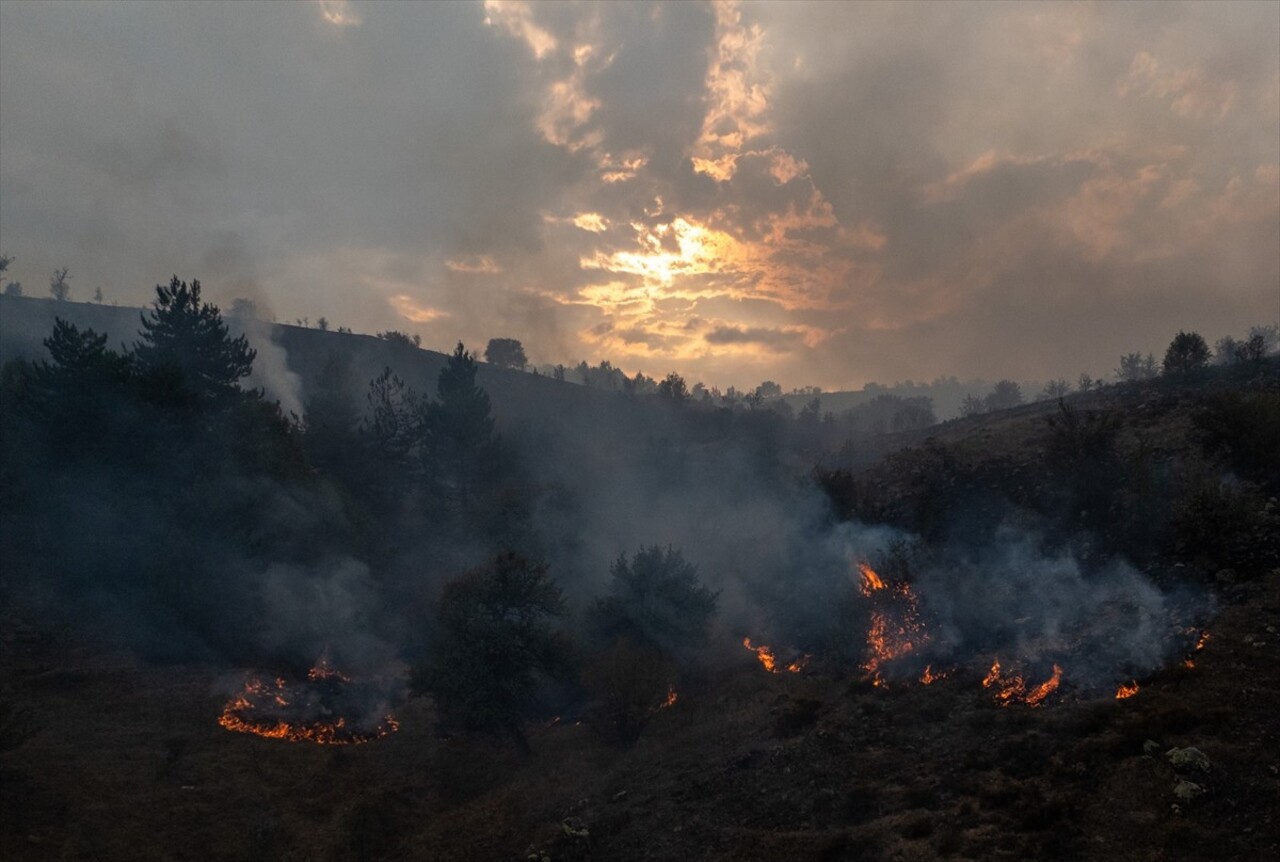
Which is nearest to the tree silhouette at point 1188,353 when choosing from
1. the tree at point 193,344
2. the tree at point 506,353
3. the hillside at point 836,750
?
the hillside at point 836,750

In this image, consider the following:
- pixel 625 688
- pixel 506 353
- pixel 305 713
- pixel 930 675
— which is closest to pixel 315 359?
pixel 506 353

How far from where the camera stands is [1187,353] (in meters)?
41.9

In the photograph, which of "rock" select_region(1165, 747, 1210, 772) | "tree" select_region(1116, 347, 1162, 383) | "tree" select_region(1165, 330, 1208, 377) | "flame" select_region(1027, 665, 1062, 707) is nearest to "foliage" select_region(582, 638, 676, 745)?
"flame" select_region(1027, 665, 1062, 707)

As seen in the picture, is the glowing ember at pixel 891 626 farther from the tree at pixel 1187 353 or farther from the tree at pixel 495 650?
the tree at pixel 1187 353

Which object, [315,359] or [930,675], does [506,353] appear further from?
[930,675]

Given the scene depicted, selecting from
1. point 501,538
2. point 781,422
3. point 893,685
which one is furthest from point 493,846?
point 781,422

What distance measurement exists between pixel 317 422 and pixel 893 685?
39604 mm

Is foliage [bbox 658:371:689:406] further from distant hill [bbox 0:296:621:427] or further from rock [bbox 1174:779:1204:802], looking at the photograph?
rock [bbox 1174:779:1204:802]

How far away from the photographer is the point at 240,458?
33719 mm

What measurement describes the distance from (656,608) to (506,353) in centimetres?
10382

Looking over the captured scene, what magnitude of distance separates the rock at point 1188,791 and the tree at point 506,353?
120m

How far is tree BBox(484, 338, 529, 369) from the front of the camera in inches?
4990

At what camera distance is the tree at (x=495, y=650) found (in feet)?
79.9

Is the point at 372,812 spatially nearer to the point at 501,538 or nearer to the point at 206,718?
the point at 206,718
